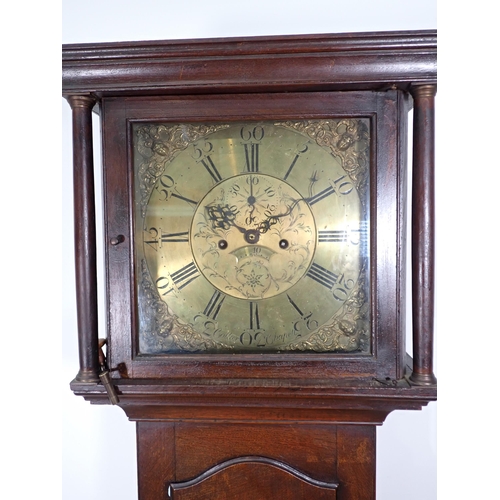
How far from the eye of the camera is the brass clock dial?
1.01 meters

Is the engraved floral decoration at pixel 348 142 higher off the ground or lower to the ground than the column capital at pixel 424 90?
lower

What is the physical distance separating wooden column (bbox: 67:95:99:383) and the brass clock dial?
0.10 meters

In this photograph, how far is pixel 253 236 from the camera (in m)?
1.02

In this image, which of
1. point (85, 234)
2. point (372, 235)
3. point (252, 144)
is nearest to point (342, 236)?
point (372, 235)

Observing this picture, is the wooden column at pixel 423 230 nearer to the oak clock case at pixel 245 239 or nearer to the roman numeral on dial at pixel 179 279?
the oak clock case at pixel 245 239

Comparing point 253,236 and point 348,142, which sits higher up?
point 348,142

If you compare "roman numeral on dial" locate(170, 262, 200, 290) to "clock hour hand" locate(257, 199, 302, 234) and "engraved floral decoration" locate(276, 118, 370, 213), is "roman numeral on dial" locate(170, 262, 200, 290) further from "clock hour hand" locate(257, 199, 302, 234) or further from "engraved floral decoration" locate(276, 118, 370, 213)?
"engraved floral decoration" locate(276, 118, 370, 213)

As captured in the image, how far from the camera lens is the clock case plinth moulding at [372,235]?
94 cm

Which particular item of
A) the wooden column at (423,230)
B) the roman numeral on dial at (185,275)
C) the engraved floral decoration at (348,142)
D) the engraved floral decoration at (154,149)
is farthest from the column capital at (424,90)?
the roman numeral on dial at (185,275)

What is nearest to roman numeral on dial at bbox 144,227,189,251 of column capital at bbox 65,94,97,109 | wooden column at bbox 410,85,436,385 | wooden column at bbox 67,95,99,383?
wooden column at bbox 67,95,99,383

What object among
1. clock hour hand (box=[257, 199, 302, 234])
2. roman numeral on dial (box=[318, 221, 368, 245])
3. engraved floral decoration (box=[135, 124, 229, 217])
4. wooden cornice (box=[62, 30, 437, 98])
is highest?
wooden cornice (box=[62, 30, 437, 98])

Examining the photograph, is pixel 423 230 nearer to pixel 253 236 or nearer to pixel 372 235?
pixel 372 235

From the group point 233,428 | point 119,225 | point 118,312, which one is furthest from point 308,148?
point 233,428

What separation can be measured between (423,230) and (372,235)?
0.10 meters
